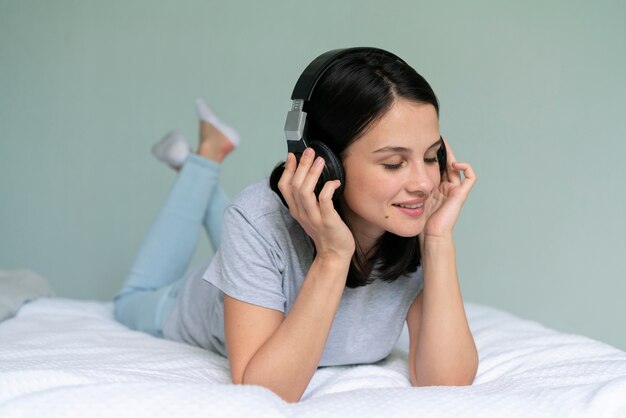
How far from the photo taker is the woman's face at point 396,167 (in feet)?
4.35

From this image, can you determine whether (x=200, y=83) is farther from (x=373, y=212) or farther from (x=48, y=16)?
(x=373, y=212)

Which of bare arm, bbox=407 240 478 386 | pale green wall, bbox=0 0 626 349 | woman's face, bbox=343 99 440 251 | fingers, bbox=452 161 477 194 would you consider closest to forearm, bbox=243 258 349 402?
woman's face, bbox=343 99 440 251

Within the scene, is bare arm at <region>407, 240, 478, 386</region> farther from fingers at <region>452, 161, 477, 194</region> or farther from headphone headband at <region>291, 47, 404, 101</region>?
headphone headband at <region>291, 47, 404, 101</region>

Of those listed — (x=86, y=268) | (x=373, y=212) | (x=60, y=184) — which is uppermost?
(x=373, y=212)

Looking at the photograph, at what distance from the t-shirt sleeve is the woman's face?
0.19 metres

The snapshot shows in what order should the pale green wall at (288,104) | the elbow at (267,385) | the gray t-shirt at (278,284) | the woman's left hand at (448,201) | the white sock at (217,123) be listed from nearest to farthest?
the elbow at (267,385)
the gray t-shirt at (278,284)
the woman's left hand at (448,201)
the white sock at (217,123)
the pale green wall at (288,104)

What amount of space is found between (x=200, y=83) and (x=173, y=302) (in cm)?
→ 127

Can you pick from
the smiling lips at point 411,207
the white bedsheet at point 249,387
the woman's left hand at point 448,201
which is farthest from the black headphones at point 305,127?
the white bedsheet at point 249,387

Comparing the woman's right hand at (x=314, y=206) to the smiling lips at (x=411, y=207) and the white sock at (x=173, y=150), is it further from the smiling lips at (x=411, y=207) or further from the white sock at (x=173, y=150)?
the white sock at (x=173, y=150)

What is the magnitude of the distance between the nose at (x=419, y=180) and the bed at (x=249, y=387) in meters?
0.34

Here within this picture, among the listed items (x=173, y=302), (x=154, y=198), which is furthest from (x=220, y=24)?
(x=173, y=302)

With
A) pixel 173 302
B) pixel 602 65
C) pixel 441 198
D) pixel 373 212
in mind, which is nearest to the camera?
pixel 373 212

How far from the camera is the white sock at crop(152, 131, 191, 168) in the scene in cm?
235

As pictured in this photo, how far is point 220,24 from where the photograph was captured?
9.84ft
